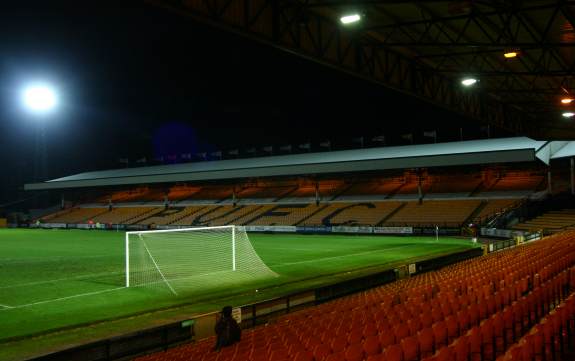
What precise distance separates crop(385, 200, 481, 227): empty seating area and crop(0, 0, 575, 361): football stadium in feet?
0.77

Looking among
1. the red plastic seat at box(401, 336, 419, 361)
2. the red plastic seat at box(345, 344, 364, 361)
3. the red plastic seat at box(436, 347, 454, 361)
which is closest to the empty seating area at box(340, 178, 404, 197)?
the red plastic seat at box(401, 336, 419, 361)

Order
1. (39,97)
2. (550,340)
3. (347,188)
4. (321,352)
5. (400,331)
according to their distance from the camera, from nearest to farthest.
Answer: (321,352) → (550,340) → (400,331) → (347,188) → (39,97)

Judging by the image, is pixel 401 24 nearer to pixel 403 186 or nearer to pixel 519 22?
pixel 519 22

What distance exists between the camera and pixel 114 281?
1988cm

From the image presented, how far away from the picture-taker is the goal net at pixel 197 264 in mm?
18750

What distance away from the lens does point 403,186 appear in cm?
5209

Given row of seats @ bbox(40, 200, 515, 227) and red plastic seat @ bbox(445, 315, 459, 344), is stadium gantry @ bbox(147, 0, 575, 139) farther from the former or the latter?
row of seats @ bbox(40, 200, 515, 227)

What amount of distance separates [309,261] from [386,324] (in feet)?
58.5

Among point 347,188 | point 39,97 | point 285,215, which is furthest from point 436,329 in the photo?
point 39,97

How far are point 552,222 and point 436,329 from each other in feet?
108

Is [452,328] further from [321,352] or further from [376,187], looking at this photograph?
[376,187]

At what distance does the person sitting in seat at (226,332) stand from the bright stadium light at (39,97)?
58.2 metres

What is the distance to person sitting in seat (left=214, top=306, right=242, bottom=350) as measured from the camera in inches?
328

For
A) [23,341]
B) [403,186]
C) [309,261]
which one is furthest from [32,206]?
[23,341]
